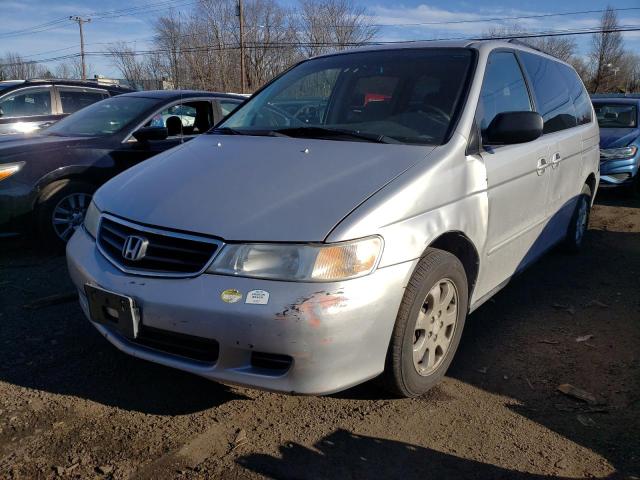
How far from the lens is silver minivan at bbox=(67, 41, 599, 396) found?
2309mm

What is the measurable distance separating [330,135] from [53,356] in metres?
2.06

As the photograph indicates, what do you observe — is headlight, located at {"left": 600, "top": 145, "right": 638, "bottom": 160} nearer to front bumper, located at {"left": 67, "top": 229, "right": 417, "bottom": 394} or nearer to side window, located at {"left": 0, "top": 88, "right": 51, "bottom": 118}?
front bumper, located at {"left": 67, "top": 229, "right": 417, "bottom": 394}

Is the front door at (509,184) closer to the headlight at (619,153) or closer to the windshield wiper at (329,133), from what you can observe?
the windshield wiper at (329,133)

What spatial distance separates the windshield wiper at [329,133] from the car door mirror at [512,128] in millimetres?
592

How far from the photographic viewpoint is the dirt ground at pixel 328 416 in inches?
92.7

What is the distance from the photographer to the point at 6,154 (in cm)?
496

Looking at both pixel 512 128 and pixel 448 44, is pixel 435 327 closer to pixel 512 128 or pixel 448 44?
pixel 512 128

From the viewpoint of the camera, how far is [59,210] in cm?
523

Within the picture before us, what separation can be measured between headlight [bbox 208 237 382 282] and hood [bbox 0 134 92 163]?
3575 millimetres

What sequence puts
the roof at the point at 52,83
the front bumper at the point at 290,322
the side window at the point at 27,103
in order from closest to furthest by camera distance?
the front bumper at the point at 290,322, the side window at the point at 27,103, the roof at the point at 52,83

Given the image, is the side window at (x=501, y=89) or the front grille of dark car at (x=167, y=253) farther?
the side window at (x=501, y=89)

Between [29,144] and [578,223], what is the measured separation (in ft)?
16.9

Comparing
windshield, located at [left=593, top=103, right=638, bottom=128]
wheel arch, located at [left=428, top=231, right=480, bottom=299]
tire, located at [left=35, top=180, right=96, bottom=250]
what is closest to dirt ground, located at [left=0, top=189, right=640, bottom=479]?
wheel arch, located at [left=428, top=231, right=480, bottom=299]

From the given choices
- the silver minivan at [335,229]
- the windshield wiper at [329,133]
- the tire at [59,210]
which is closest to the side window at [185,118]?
the tire at [59,210]
